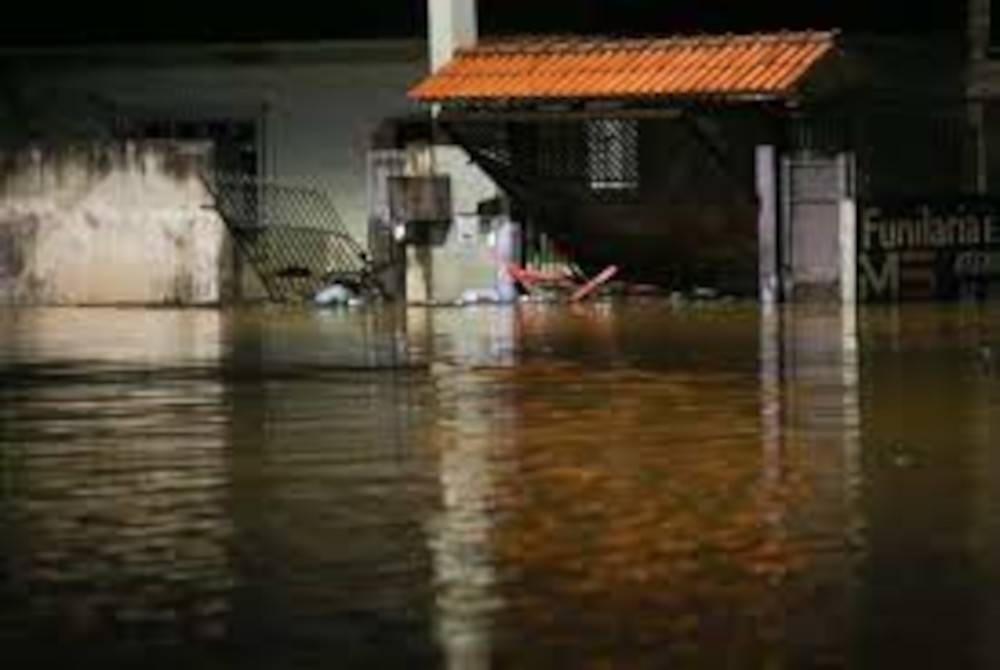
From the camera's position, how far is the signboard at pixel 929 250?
1372 inches

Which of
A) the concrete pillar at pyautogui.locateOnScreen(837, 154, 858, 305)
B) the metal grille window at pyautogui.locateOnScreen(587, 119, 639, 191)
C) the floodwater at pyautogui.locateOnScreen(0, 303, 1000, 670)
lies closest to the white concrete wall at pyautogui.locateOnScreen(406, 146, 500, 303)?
the metal grille window at pyautogui.locateOnScreen(587, 119, 639, 191)

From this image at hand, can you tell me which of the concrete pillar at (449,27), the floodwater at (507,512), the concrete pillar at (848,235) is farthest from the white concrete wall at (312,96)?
the floodwater at (507,512)

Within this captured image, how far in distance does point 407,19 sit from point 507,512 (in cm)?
3083

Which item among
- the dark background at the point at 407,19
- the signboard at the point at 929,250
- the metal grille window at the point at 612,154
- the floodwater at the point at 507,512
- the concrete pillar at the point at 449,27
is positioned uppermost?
the dark background at the point at 407,19

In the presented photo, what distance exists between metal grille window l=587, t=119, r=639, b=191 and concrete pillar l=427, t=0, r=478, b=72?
2.47 m

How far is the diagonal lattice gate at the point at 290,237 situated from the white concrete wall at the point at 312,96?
0.31 metres

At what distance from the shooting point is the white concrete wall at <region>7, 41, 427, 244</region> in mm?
42094

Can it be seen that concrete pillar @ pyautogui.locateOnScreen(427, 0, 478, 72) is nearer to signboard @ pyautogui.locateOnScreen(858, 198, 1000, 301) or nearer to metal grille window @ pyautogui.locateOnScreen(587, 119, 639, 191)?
metal grille window @ pyautogui.locateOnScreen(587, 119, 639, 191)

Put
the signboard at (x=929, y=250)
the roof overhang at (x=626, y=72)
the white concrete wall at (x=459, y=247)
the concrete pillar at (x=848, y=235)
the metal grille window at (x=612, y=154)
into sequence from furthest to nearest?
1. the white concrete wall at (x=459, y=247)
2. the metal grille window at (x=612, y=154)
3. the signboard at (x=929, y=250)
4. the concrete pillar at (x=848, y=235)
5. the roof overhang at (x=626, y=72)

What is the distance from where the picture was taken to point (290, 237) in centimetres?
4144

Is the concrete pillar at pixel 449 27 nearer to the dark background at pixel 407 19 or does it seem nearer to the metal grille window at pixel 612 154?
the metal grille window at pixel 612 154

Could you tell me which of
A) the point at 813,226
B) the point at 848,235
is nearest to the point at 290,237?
the point at 813,226

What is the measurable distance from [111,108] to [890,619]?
36.1m

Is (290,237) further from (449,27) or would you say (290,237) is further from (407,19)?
(449,27)
